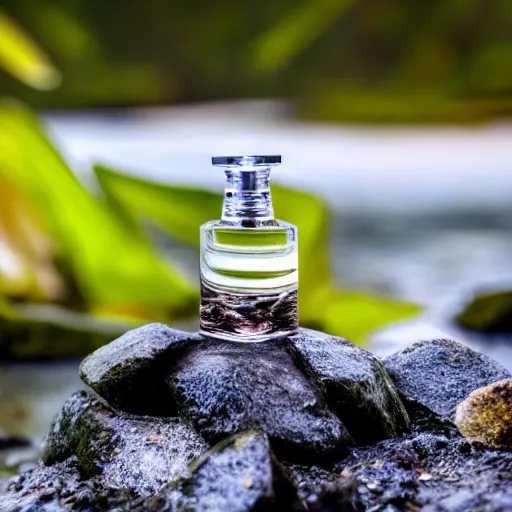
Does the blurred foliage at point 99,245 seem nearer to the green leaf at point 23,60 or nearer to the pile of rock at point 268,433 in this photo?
the green leaf at point 23,60

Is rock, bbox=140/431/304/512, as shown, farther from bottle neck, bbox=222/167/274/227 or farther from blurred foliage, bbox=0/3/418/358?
blurred foliage, bbox=0/3/418/358

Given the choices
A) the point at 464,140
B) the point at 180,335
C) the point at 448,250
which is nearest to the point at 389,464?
the point at 180,335

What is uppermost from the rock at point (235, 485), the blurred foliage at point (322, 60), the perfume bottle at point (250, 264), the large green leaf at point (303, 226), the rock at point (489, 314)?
the blurred foliage at point (322, 60)

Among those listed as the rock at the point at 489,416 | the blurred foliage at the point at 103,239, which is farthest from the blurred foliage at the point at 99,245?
the rock at the point at 489,416

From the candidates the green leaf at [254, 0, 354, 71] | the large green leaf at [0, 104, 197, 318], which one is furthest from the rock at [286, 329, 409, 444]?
the green leaf at [254, 0, 354, 71]

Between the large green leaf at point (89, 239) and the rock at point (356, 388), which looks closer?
the rock at point (356, 388)

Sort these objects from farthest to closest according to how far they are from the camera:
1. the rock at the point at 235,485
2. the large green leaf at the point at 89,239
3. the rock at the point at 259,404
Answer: the large green leaf at the point at 89,239 → the rock at the point at 259,404 → the rock at the point at 235,485
